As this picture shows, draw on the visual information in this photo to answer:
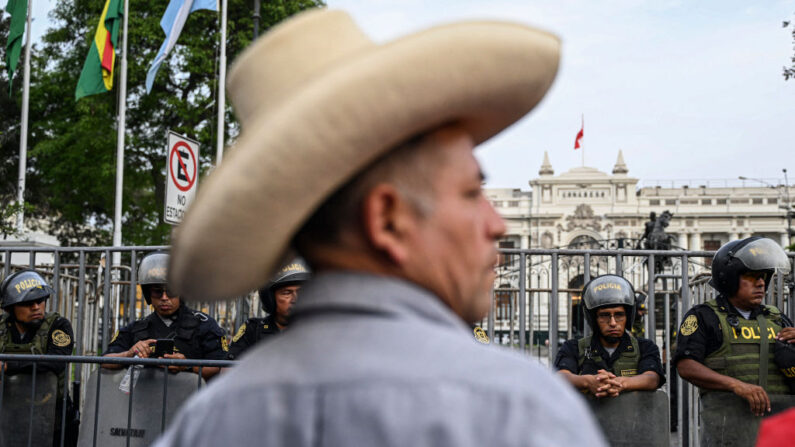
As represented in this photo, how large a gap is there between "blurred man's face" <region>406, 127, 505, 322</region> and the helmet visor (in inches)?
202

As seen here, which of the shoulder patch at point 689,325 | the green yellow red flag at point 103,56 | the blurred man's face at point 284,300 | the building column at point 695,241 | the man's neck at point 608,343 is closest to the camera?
the shoulder patch at point 689,325

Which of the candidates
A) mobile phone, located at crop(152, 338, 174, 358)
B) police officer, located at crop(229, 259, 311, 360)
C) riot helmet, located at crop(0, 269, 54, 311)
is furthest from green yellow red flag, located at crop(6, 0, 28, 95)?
mobile phone, located at crop(152, 338, 174, 358)

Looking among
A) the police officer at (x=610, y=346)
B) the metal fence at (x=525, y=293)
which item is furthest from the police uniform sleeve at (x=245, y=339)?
the police officer at (x=610, y=346)

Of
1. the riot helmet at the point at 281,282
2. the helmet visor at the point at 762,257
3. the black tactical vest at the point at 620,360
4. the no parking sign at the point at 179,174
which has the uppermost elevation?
the no parking sign at the point at 179,174

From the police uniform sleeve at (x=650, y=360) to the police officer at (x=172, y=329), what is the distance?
2995 millimetres

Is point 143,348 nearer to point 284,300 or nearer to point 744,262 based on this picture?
point 284,300

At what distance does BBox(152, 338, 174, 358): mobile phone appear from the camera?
19.5 feet

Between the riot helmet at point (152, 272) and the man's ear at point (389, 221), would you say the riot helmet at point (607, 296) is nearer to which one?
the riot helmet at point (152, 272)

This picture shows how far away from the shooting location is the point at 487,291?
128cm

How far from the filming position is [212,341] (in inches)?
259

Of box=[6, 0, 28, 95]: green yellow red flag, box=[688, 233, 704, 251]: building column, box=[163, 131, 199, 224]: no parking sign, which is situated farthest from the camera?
box=[688, 233, 704, 251]: building column

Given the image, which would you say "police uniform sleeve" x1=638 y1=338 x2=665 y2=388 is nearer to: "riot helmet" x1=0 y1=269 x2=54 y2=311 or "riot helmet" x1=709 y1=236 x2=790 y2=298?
"riot helmet" x1=709 y1=236 x2=790 y2=298

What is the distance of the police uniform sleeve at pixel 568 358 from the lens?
19.9ft

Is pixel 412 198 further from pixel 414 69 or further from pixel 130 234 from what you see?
pixel 130 234
